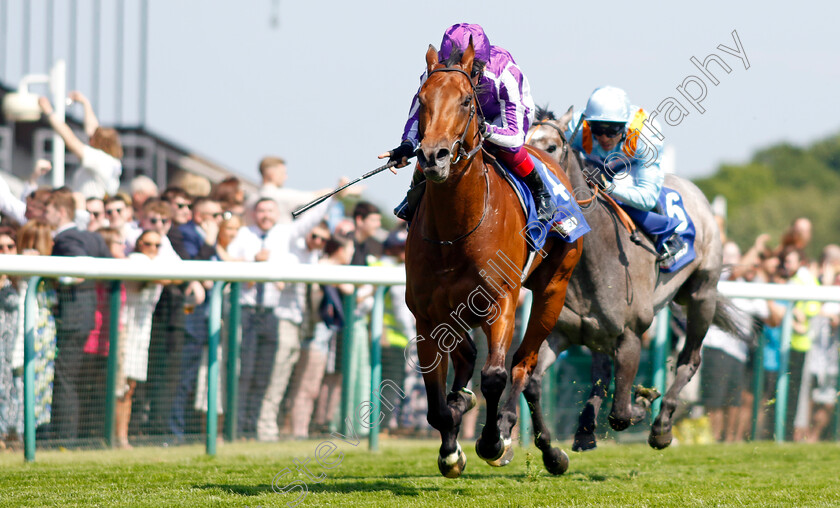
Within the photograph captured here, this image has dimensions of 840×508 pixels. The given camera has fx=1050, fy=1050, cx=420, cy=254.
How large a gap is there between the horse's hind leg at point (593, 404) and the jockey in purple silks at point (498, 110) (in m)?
1.33

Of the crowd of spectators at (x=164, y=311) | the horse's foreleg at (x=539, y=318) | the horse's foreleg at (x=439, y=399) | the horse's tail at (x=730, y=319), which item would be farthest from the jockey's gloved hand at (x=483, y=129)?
the horse's tail at (x=730, y=319)

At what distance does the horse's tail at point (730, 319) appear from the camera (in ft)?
23.7

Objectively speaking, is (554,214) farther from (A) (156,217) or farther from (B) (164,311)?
(A) (156,217)

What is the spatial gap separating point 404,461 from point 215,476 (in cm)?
147

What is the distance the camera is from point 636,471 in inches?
244

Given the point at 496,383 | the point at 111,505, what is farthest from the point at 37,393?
A: the point at 496,383

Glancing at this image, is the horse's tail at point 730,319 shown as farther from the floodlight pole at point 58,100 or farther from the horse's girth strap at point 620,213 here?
the floodlight pole at point 58,100

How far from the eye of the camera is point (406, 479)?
5.65 metres

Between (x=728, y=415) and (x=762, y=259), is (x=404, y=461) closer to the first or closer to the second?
(x=728, y=415)

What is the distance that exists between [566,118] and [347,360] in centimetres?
236

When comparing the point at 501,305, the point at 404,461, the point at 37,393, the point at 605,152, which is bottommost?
the point at 404,461

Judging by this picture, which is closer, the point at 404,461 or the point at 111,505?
the point at 111,505

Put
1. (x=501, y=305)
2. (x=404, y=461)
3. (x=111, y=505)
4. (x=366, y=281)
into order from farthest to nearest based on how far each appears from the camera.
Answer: (x=366, y=281)
(x=404, y=461)
(x=501, y=305)
(x=111, y=505)

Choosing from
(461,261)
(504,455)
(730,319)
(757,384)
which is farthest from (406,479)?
(757,384)
